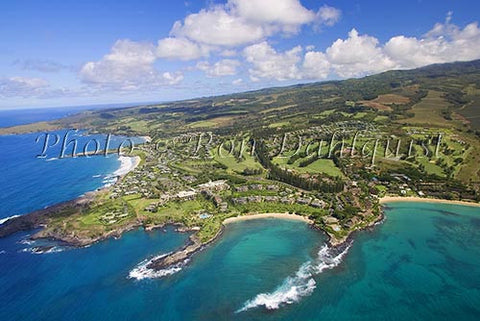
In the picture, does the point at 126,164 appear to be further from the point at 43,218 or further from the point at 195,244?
the point at 195,244

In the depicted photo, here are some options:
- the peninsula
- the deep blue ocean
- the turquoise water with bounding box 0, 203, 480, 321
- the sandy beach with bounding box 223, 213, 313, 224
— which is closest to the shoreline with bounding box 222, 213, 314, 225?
the sandy beach with bounding box 223, 213, 313, 224

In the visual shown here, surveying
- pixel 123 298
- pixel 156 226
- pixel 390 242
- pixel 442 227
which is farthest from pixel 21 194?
pixel 442 227

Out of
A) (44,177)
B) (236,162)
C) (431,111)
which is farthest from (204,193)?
(431,111)

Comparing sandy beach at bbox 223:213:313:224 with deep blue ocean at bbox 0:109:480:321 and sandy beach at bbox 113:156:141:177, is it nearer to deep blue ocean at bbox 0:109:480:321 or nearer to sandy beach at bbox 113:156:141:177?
deep blue ocean at bbox 0:109:480:321

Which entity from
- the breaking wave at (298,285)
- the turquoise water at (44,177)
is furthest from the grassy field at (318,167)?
the turquoise water at (44,177)

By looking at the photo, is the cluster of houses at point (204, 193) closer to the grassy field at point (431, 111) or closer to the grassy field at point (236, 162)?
the grassy field at point (236, 162)
